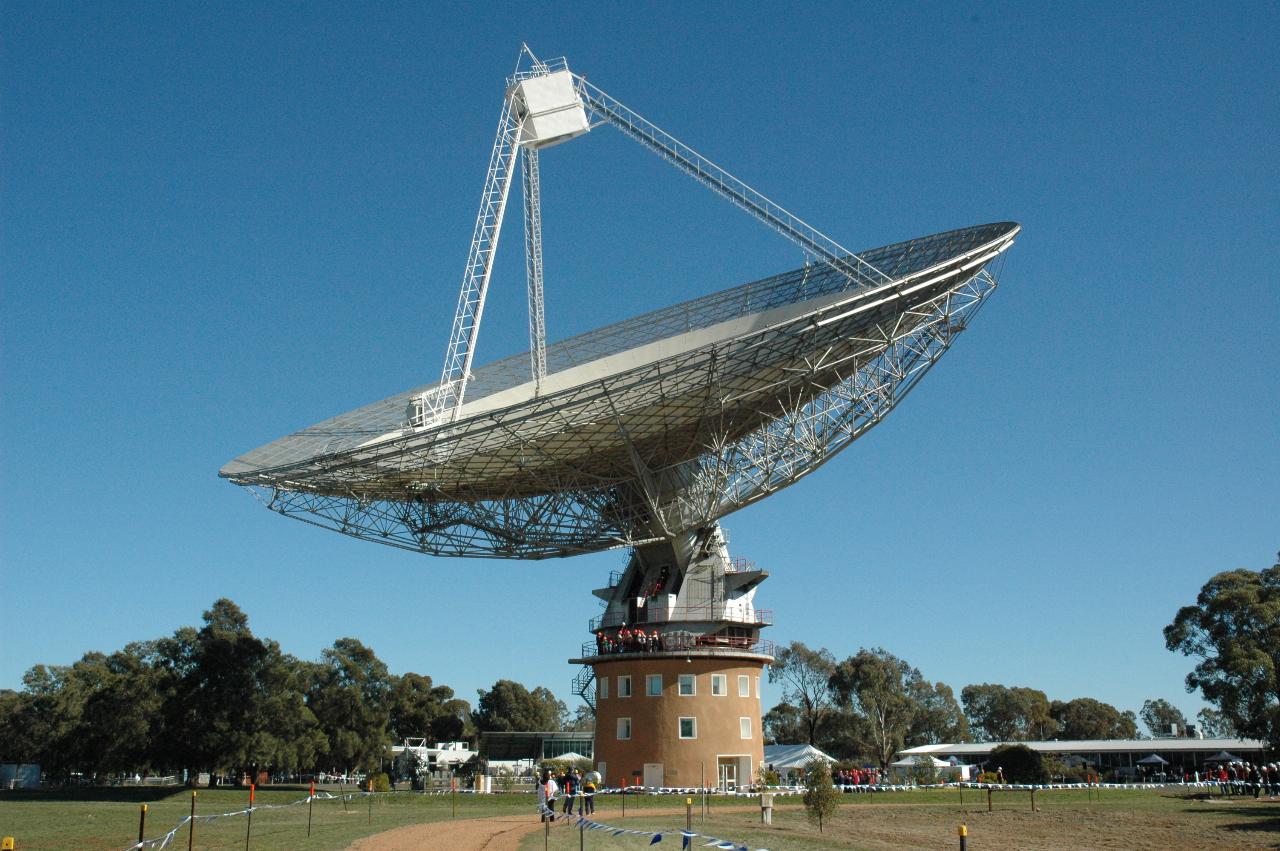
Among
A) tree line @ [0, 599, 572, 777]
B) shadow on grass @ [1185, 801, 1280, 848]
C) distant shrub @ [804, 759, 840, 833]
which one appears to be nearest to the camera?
shadow on grass @ [1185, 801, 1280, 848]

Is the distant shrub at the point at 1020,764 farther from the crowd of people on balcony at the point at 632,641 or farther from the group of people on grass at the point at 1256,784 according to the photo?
the crowd of people on balcony at the point at 632,641

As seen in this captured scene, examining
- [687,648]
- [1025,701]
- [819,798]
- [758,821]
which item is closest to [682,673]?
[687,648]

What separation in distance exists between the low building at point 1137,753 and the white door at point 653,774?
38.2m

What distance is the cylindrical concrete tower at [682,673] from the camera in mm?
51906

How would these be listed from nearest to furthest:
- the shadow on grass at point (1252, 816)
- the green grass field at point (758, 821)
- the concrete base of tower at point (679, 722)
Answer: the green grass field at point (758, 821), the shadow on grass at point (1252, 816), the concrete base of tower at point (679, 722)

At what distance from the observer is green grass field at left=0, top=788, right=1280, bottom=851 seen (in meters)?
27.1

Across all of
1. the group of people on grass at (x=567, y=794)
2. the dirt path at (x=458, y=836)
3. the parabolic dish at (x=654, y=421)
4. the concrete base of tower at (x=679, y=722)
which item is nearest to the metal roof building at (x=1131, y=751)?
the concrete base of tower at (x=679, y=722)

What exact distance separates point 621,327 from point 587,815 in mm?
22545

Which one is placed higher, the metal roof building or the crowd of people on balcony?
the crowd of people on balcony

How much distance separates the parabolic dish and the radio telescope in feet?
0.28

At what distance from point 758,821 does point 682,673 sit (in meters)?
16.8

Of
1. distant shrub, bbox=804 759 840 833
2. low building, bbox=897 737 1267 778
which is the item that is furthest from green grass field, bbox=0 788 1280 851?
low building, bbox=897 737 1267 778

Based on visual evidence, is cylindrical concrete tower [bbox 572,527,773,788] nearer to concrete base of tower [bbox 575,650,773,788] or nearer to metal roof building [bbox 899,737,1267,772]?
concrete base of tower [bbox 575,650,773,788]

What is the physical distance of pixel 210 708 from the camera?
59.9 metres
